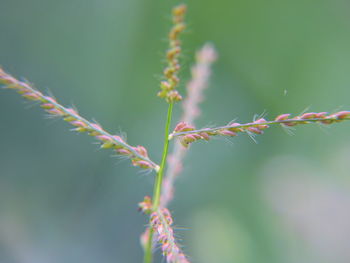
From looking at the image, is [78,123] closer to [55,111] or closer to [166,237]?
[55,111]

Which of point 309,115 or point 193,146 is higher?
point 309,115

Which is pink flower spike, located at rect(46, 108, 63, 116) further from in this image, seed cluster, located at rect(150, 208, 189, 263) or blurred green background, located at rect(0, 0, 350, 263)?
blurred green background, located at rect(0, 0, 350, 263)

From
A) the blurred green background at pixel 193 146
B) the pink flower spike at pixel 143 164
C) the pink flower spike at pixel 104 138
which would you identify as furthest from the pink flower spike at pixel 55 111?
the blurred green background at pixel 193 146

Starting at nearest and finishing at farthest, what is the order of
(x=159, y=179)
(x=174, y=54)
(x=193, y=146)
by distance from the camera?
(x=174, y=54) → (x=159, y=179) → (x=193, y=146)

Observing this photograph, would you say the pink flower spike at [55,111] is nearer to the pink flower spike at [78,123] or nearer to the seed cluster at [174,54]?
the pink flower spike at [78,123]

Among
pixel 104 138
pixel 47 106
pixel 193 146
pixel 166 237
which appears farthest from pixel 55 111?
pixel 193 146

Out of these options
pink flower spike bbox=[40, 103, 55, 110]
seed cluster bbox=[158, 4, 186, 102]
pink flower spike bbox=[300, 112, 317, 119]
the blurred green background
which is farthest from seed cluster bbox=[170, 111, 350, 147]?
the blurred green background

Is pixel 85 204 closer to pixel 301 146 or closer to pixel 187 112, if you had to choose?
pixel 187 112

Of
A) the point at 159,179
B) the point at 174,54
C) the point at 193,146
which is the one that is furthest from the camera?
the point at 193,146
